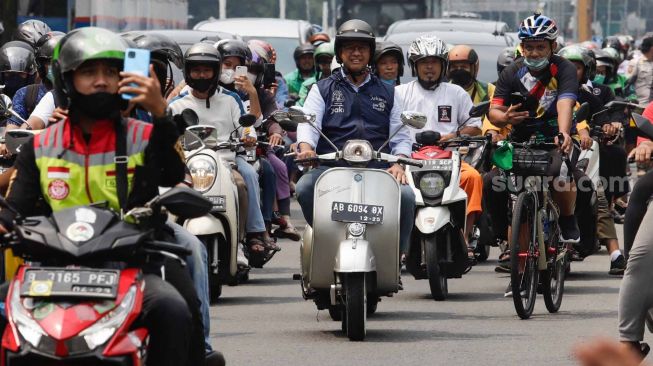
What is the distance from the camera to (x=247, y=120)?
11156mm

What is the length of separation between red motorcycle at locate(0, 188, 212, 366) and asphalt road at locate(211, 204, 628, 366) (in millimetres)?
3183

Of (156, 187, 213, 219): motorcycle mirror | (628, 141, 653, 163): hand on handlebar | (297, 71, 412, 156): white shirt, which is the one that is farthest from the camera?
(297, 71, 412, 156): white shirt

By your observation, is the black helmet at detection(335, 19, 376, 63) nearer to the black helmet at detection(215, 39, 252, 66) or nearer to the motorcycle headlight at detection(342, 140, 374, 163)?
the motorcycle headlight at detection(342, 140, 374, 163)

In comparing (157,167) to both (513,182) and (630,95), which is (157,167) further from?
(630,95)

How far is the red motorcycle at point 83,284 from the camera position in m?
5.25

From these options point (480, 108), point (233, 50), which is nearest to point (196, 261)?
point (480, 108)

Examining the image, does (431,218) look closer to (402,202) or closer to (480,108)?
(480,108)

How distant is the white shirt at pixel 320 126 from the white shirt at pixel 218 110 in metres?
1.45

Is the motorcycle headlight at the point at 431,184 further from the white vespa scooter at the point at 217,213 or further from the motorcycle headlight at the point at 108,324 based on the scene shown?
the motorcycle headlight at the point at 108,324

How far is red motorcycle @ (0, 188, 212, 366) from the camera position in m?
5.25

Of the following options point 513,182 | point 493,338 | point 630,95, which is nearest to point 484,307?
point 513,182

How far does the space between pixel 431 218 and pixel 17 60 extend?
11.0ft

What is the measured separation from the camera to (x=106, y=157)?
607cm

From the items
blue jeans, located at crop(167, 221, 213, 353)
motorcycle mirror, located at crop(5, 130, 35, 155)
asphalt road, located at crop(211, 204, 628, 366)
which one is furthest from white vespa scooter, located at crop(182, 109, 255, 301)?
blue jeans, located at crop(167, 221, 213, 353)
